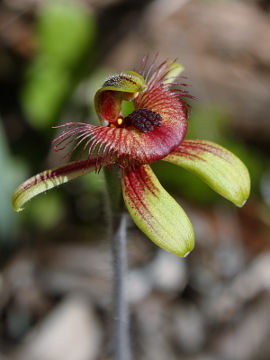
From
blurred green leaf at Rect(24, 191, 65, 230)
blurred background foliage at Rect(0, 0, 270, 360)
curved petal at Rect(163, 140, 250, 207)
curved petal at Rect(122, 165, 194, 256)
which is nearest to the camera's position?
curved petal at Rect(122, 165, 194, 256)

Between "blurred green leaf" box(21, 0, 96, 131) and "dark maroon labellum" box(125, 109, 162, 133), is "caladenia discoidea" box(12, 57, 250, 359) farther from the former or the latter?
"blurred green leaf" box(21, 0, 96, 131)

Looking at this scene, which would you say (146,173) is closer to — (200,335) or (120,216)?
(120,216)

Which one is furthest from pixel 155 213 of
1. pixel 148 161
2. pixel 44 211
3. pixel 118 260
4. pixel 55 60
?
pixel 55 60

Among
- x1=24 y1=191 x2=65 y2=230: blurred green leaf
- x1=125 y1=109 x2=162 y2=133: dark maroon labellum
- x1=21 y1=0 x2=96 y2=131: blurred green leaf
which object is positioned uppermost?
x1=21 y1=0 x2=96 y2=131: blurred green leaf

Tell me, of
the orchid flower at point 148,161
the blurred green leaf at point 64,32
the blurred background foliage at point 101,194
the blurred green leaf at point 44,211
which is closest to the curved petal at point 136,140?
the orchid flower at point 148,161

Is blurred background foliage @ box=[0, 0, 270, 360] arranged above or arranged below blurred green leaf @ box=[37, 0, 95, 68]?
below

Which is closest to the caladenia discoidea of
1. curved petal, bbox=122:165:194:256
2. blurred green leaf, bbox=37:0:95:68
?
curved petal, bbox=122:165:194:256
